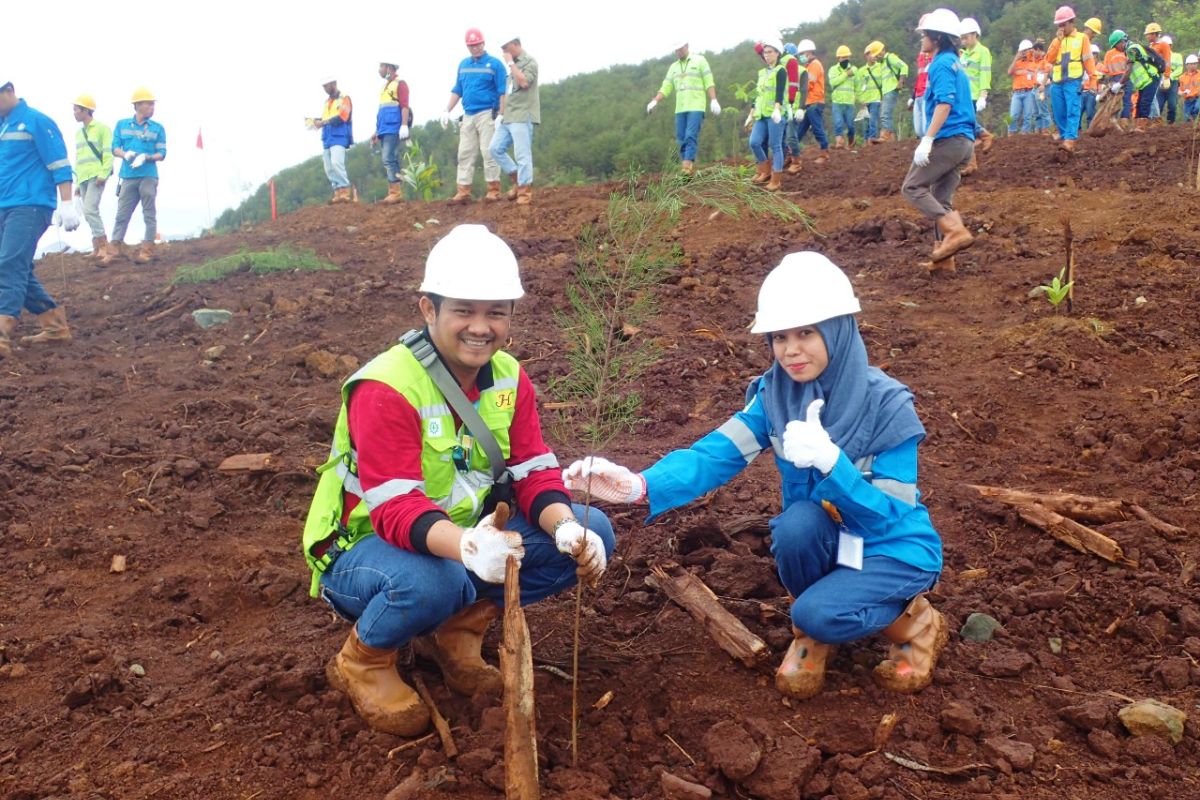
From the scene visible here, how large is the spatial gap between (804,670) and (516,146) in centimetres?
932

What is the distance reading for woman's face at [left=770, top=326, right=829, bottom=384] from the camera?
2566 mm

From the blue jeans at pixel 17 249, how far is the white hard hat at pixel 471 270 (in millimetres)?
5731

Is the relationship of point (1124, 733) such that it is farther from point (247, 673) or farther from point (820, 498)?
point (247, 673)

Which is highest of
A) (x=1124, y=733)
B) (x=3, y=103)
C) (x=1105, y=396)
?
(x=3, y=103)

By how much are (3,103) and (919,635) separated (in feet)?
23.7

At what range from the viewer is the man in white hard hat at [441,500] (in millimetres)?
2410

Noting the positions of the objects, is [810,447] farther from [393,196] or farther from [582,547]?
[393,196]

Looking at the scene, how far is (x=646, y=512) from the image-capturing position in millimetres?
3939

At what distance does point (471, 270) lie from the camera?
2457mm

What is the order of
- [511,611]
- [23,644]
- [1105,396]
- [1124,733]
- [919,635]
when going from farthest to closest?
[1105,396] < [23,644] < [919,635] < [1124,733] < [511,611]

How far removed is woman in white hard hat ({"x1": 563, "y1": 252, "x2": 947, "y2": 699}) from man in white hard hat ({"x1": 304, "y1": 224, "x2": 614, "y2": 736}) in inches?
9.1

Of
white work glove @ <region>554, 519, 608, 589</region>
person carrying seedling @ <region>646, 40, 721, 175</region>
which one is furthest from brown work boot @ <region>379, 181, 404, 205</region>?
white work glove @ <region>554, 519, 608, 589</region>

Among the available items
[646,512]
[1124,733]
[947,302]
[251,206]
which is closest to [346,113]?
[947,302]

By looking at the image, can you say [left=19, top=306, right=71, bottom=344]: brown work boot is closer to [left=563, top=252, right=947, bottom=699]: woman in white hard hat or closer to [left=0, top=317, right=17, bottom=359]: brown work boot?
[left=0, top=317, right=17, bottom=359]: brown work boot
